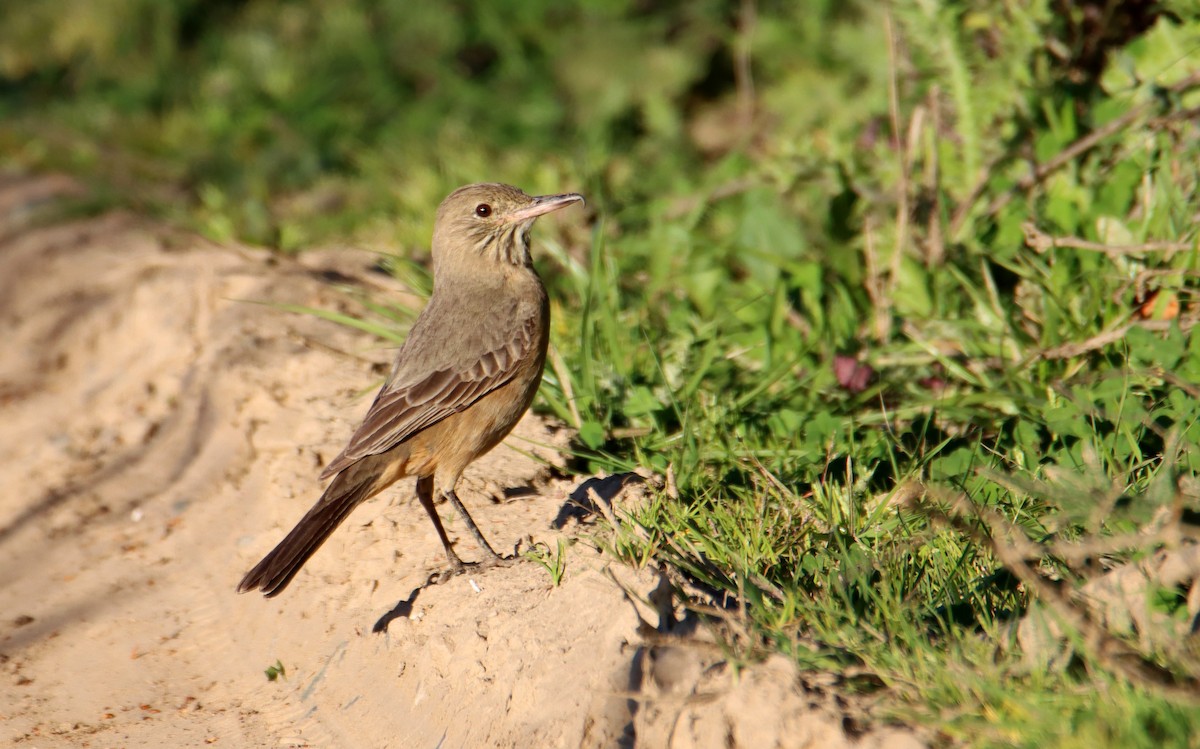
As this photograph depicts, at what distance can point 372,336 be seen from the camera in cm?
647

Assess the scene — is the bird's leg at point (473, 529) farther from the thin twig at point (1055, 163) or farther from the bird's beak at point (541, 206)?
the thin twig at point (1055, 163)

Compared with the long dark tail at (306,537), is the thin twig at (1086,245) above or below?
below

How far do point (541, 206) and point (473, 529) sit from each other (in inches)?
67.5

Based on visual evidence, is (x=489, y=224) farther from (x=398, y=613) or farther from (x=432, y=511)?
(x=398, y=613)

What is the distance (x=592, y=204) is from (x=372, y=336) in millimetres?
1732

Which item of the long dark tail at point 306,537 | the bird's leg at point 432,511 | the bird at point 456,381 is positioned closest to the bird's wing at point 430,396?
the bird at point 456,381

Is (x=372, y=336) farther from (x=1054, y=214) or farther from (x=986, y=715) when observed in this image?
(x=986, y=715)

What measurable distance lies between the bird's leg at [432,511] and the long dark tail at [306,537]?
31 cm

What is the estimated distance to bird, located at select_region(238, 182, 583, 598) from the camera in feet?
15.4

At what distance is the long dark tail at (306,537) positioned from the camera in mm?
4410

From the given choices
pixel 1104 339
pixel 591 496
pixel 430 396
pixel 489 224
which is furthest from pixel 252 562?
pixel 1104 339

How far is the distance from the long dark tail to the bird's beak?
1.58 metres

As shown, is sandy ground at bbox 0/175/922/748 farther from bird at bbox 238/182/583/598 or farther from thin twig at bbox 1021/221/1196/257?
thin twig at bbox 1021/221/1196/257

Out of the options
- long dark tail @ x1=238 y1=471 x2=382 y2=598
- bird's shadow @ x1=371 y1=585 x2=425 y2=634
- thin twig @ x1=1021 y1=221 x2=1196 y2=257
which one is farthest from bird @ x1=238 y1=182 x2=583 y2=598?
thin twig @ x1=1021 y1=221 x2=1196 y2=257
